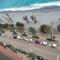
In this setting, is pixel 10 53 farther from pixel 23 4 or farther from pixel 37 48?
pixel 23 4

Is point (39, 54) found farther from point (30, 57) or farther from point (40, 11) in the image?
point (40, 11)

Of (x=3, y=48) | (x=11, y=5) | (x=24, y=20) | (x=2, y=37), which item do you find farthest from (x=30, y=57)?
(x=11, y=5)

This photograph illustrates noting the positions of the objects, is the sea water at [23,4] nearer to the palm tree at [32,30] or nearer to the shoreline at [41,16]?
the shoreline at [41,16]

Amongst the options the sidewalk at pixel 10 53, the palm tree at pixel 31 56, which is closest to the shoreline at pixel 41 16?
the sidewalk at pixel 10 53

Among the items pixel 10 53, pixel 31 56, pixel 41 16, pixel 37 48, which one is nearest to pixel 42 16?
pixel 41 16

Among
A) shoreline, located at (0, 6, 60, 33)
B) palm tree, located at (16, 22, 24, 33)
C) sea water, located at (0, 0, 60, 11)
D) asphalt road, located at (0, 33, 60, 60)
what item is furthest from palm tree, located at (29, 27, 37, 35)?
sea water, located at (0, 0, 60, 11)
